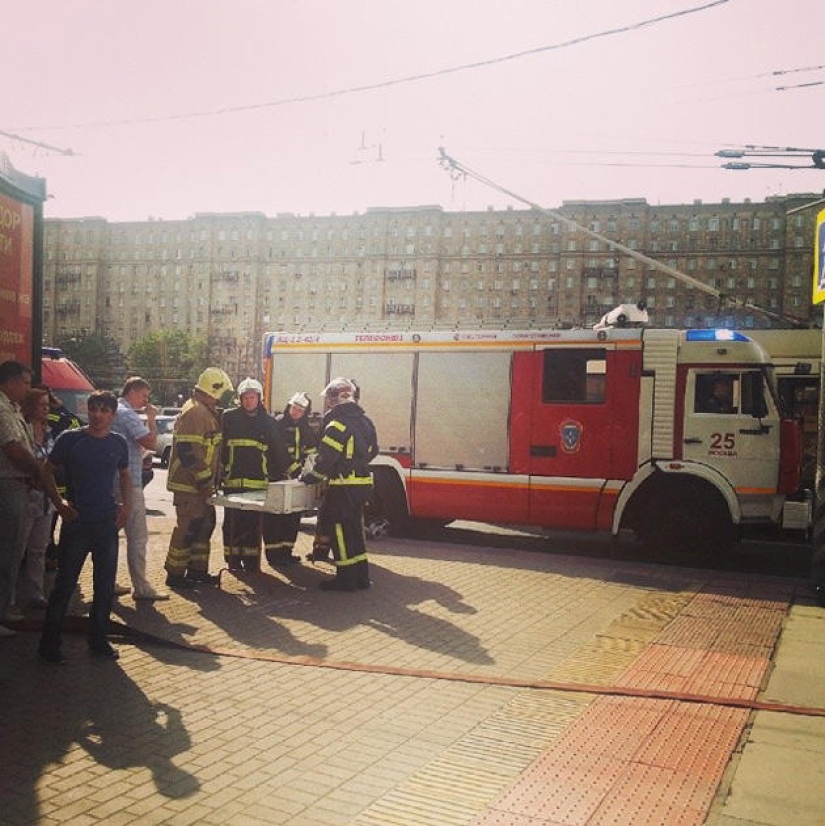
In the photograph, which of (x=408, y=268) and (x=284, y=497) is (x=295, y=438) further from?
(x=408, y=268)

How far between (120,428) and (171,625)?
5.72 feet

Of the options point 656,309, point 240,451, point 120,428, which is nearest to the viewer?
point 120,428

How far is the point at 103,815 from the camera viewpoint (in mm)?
3822

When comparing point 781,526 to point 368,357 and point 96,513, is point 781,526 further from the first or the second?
point 96,513

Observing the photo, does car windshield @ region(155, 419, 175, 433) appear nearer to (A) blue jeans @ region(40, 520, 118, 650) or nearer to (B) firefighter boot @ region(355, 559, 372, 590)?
(B) firefighter boot @ region(355, 559, 372, 590)

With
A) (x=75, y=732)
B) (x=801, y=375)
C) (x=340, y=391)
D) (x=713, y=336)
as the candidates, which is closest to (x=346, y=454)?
(x=340, y=391)

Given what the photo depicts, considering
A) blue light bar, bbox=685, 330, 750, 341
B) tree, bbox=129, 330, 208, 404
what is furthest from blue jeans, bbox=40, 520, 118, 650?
tree, bbox=129, 330, 208, 404

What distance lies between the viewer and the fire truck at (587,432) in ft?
35.1

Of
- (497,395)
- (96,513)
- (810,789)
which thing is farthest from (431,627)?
(497,395)

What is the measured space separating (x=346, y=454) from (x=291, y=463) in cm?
198

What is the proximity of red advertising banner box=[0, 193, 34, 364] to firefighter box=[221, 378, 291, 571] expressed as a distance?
222cm

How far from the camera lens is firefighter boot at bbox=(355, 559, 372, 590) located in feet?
28.5

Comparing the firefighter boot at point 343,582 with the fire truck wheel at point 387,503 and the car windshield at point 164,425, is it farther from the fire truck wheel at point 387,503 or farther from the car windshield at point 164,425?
the car windshield at point 164,425

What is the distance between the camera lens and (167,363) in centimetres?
10919
